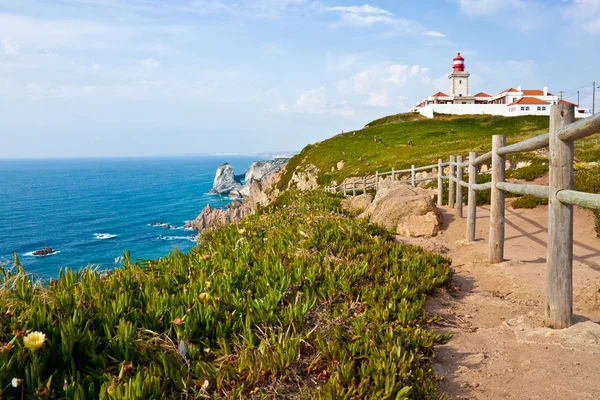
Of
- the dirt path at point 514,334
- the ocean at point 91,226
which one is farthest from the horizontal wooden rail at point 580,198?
the ocean at point 91,226

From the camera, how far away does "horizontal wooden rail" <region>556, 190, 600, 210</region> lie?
312 cm

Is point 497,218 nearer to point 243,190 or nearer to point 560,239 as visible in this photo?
point 560,239

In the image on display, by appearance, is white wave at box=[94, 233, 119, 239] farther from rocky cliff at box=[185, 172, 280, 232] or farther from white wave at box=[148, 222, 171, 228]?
rocky cliff at box=[185, 172, 280, 232]

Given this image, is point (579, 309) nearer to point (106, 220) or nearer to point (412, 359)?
point (412, 359)

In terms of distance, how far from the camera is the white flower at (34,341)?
7.18ft

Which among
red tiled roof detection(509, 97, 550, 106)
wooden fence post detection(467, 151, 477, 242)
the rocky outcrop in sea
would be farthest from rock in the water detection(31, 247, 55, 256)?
red tiled roof detection(509, 97, 550, 106)

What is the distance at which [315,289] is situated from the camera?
396cm

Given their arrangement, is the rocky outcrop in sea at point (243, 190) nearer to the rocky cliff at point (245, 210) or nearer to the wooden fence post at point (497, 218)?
the rocky cliff at point (245, 210)

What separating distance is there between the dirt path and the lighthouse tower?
267ft

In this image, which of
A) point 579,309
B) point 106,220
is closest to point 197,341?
point 579,309

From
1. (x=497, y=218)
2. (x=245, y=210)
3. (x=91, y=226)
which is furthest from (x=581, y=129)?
(x=91, y=226)

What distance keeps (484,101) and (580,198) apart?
90.2 meters

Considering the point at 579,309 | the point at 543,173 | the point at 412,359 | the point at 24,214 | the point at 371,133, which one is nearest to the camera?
the point at 412,359

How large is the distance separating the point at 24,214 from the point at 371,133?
59.7 m
